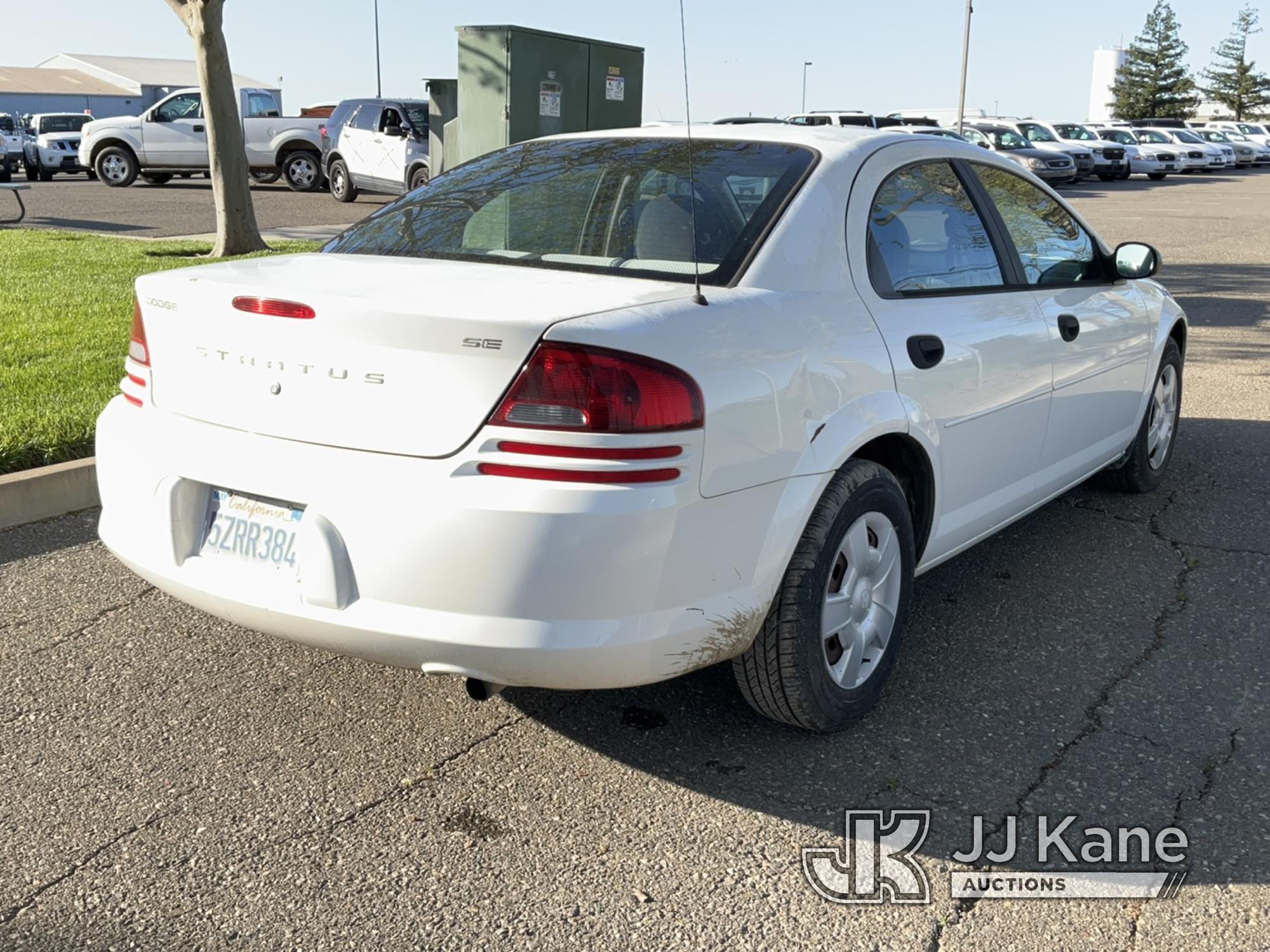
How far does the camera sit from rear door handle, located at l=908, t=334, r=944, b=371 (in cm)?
357

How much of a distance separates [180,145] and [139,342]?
22.5 meters

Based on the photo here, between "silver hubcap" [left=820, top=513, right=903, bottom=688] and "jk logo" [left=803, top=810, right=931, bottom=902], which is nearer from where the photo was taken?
"jk logo" [left=803, top=810, right=931, bottom=902]

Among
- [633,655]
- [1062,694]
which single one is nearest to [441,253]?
[633,655]

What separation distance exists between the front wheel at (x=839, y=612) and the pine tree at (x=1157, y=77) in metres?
90.5

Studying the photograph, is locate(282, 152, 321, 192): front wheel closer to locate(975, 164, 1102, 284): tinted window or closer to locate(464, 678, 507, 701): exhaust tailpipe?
locate(975, 164, 1102, 284): tinted window

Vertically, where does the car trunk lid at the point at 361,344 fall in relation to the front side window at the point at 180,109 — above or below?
below

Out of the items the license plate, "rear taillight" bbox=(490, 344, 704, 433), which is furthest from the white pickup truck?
"rear taillight" bbox=(490, 344, 704, 433)

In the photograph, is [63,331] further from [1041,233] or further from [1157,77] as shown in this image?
[1157,77]

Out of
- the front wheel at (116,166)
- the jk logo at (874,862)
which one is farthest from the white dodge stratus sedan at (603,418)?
the front wheel at (116,166)

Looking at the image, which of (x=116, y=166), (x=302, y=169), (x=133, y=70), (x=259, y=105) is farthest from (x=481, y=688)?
(x=133, y=70)

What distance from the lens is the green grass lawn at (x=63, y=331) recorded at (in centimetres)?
555

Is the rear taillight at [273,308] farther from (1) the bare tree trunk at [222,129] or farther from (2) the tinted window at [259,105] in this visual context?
(2) the tinted window at [259,105]

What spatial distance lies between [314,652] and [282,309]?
1319 mm

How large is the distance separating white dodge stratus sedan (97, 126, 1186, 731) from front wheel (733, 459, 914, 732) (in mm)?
10
